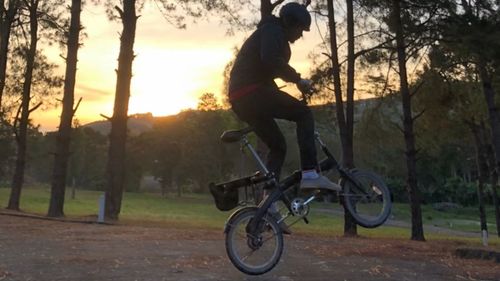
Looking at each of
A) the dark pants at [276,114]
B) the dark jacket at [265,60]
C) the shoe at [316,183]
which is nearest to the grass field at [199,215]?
the shoe at [316,183]

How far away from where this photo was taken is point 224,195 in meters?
5.77

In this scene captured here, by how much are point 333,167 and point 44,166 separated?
10425 cm

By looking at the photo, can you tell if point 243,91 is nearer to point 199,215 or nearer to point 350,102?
point 350,102

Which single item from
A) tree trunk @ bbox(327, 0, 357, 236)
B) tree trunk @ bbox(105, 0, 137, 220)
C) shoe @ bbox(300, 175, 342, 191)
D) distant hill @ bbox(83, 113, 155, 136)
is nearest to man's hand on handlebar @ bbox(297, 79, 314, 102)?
shoe @ bbox(300, 175, 342, 191)

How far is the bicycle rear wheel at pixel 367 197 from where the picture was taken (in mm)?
6016

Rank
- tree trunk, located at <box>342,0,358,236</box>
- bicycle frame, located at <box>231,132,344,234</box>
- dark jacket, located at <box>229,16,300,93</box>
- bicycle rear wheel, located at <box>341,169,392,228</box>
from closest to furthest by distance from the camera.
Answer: dark jacket, located at <box>229,16,300,93</box> < bicycle frame, located at <box>231,132,344,234</box> < bicycle rear wheel, located at <box>341,169,392,228</box> < tree trunk, located at <box>342,0,358,236</box>

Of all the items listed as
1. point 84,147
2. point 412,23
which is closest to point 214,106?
point 84,147

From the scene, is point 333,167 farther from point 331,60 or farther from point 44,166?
point 44,166

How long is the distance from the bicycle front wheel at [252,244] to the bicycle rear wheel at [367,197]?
3.09 feet

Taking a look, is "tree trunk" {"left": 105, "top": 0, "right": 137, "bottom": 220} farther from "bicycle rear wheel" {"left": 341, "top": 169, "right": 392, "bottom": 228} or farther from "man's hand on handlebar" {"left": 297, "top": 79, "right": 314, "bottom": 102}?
"man's hand on handlebar" {"left": 297, "top": 79, "right": 314, "bottom": 102}

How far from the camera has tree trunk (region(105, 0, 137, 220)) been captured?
19.1 metres

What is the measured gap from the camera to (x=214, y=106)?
65812mm

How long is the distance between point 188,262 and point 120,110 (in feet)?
44.0

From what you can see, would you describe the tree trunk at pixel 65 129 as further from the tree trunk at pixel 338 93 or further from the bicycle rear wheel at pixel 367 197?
the bicycle rear wheel at pixel 367 197
